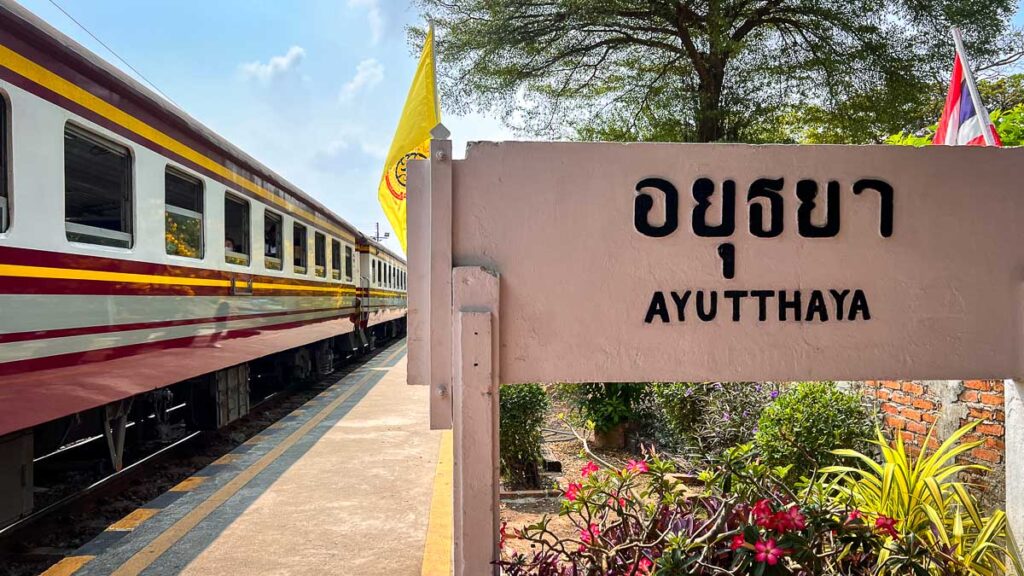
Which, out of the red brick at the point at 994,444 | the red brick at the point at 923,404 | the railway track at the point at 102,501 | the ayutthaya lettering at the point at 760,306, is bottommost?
the railway track at the point at 102,501

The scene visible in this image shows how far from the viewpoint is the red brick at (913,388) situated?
4340mm

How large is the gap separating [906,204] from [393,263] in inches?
692

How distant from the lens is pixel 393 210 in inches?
415

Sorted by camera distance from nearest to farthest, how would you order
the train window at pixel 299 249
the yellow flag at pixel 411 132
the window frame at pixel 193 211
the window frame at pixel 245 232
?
the window frame at pixel 193 211 → the window frame at pixel 245 232 → the train window at pixel 299 249 → the yellow flag at pixel 411 132

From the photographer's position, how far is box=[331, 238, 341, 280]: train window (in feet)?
35.2

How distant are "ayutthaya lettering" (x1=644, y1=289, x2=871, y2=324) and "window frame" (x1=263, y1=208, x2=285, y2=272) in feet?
18.7

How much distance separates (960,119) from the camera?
15.9ft

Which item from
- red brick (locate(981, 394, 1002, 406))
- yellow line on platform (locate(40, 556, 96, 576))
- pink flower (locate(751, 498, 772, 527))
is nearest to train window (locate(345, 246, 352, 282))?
yellow line on platform (locate(40, 556, 96, 576))

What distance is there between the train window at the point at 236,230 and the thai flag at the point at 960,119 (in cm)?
577

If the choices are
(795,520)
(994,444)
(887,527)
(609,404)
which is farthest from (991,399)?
(609,404)

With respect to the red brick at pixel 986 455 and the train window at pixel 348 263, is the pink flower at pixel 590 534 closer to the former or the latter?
the red brick at pixel 986 455

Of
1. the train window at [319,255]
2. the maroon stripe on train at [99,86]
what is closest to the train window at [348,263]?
the train window at [319,255]

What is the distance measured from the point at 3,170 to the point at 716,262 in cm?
340

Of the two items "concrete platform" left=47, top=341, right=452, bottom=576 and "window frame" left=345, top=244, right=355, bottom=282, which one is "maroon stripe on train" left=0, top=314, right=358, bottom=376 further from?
"window frame" left=345, top=244, right=355, bottom=282
